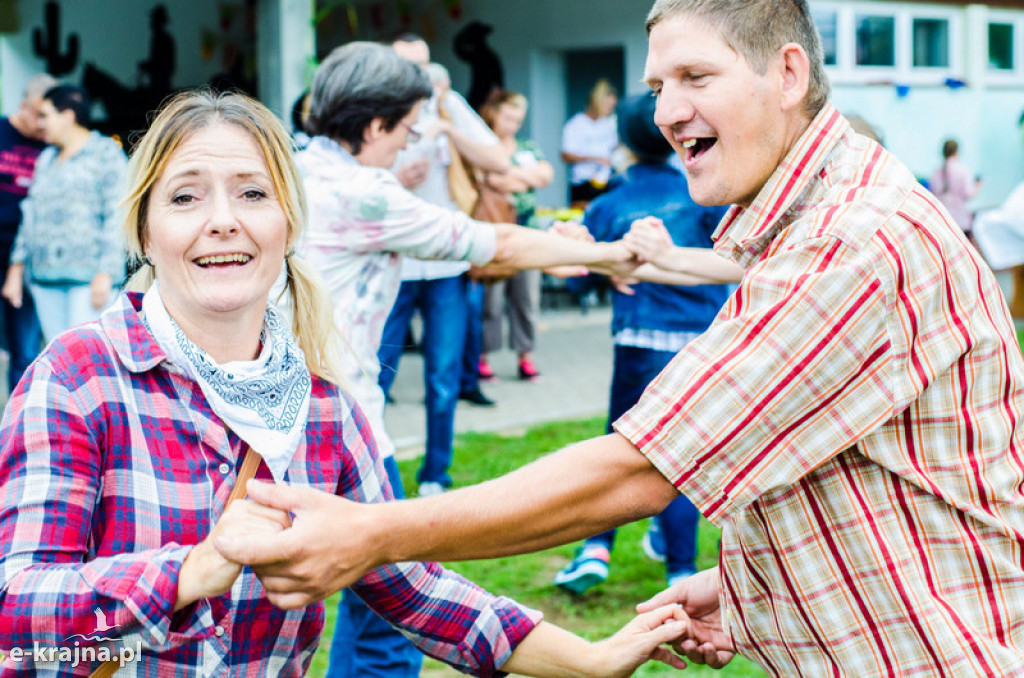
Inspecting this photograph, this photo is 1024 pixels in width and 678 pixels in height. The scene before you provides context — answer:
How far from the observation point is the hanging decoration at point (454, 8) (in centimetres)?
1581

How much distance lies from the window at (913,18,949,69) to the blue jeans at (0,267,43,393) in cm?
1288

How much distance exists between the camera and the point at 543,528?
6.28 ft

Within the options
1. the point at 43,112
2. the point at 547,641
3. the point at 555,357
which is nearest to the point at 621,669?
the point at 547,641

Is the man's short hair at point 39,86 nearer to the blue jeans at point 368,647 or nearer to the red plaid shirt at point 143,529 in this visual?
the blue jeans at point 368,647

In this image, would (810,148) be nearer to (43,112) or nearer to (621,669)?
(621,669)

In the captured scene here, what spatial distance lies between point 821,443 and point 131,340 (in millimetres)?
1228

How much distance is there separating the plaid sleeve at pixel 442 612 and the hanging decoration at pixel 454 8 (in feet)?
46.5

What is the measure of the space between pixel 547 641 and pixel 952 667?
856 millimetres

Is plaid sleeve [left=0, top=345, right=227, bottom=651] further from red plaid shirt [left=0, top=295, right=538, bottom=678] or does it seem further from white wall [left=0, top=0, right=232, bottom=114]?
white wall [left=0, top=0, right=232, bottom=114]

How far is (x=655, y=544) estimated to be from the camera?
5.78 metres

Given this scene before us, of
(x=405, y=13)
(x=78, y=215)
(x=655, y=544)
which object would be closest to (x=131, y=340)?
(x=655, y=544)

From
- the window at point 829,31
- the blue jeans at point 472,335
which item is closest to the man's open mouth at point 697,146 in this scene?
the blue jeans at point 472,335

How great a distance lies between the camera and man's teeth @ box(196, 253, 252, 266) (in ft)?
7.64

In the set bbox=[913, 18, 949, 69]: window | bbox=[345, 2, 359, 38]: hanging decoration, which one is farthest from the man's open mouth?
bbox=[913, 18, 949, 69]: window
